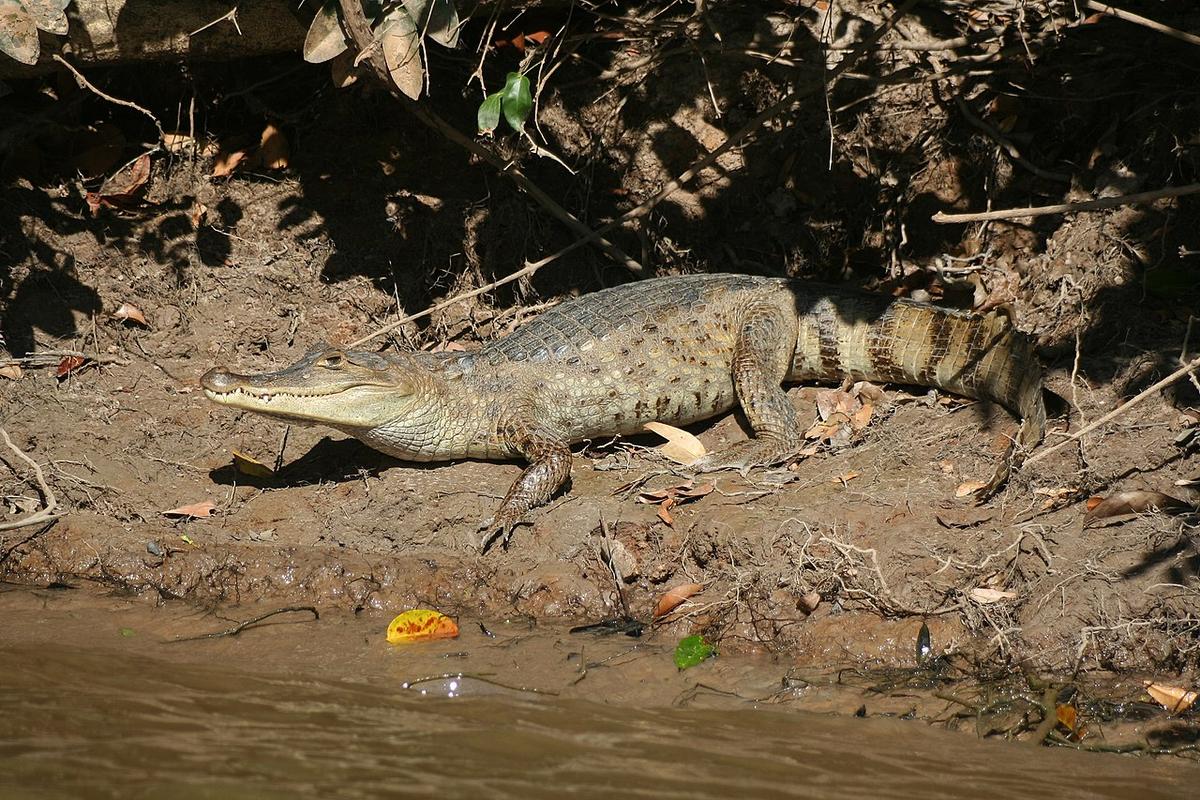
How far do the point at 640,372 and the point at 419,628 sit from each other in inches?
71.0

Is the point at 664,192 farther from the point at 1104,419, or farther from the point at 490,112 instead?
the point at 1104,419

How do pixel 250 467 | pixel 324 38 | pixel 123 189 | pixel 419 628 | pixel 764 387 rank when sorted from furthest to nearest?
pixel 123 189 → pixel 764 387 → pixel 250 467 → pixel 324 38 → pixel 419 628

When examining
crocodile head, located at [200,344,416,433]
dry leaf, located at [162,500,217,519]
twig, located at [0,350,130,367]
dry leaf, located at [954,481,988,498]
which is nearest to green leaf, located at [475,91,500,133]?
crocodile head, located at [200,344,416,433]

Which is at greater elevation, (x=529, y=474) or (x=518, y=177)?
(x=518, y=177)

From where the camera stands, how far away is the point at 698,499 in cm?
479

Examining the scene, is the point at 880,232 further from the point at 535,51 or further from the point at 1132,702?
the point at 1132,702

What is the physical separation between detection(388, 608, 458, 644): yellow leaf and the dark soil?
0.23 m

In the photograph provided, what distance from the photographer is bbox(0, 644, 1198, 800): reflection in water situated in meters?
3.13

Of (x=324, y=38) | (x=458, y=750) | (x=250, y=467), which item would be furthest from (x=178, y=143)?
(x=458, y=750)

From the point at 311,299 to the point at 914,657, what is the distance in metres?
3.78

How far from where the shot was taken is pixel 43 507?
4953 millimetres

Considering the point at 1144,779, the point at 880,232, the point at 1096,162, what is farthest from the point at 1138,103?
the point at 1144,779

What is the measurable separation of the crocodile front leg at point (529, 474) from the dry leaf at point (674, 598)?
72 centimetres

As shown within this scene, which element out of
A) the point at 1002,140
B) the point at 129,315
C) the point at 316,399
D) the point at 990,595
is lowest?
the point at 990,595
